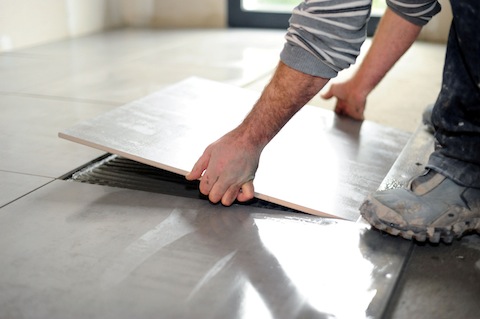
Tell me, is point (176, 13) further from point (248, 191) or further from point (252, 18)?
point (248, 191)

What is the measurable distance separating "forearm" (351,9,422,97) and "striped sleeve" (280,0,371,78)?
24.2 inches

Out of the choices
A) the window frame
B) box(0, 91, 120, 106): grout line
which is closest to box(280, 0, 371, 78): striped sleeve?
box(0, 91, 120, 106): grout line

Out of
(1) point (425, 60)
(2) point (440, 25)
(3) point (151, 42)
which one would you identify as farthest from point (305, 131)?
(2) point (440, 25)

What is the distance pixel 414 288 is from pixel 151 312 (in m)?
0.47

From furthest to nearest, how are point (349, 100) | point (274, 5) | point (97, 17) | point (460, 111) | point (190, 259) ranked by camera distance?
point (274, 5) < point (97, 17) < point (349, 100) < point (460, 111) < point (190, 259)

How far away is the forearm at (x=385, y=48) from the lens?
1.78 metres

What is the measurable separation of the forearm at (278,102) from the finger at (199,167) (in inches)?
3.7

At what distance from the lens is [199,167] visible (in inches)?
51.8

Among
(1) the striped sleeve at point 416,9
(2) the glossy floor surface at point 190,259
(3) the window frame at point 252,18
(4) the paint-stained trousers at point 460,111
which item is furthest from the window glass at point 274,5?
(4) the paint-stained trousers at point 460,111

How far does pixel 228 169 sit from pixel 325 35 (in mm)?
340

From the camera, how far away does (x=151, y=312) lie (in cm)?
96

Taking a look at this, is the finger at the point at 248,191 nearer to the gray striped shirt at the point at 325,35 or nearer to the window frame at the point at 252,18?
the gray striped shirt at the point at 325,35

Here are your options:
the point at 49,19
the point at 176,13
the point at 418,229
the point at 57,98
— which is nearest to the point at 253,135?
the point at 418,229

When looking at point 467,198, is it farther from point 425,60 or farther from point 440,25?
point 440,25
